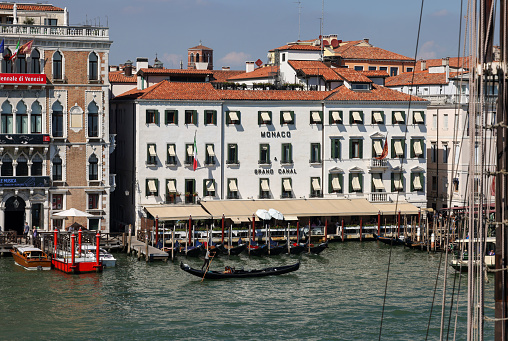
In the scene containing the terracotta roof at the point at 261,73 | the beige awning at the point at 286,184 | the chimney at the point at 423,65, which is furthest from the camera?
the chimney at the point at 423,65

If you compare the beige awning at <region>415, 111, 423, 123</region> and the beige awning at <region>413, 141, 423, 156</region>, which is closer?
the beige awning at <region>413, 141, 423, 156</region>

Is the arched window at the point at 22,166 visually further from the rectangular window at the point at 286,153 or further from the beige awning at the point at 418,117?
the beige awning at the point at 418,117

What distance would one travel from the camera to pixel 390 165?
6369 centimetres

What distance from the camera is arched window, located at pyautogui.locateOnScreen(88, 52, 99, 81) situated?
2232 inches

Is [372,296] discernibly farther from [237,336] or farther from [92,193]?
[92,193]

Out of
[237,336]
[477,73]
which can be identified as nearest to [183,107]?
[237,336]

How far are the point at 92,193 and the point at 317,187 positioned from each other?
1486 cm

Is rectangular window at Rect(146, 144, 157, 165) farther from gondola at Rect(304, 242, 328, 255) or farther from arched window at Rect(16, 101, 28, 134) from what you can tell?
gondola at Rect(304, 242, 328, 255)

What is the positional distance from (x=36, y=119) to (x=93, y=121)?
3.39 m

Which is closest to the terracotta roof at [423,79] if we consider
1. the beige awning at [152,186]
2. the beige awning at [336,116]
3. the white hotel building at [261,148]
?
the white hotel building at [261,148]

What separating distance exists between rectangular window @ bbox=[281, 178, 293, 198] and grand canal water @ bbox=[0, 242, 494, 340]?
10.0 meters

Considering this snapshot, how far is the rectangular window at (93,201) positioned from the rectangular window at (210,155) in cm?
739

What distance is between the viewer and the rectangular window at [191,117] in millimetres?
60062

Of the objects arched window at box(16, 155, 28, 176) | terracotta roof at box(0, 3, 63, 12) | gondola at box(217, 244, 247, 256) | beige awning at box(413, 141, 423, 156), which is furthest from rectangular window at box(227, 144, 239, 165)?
terracotta roof at box(0, 3, 63, 12)
